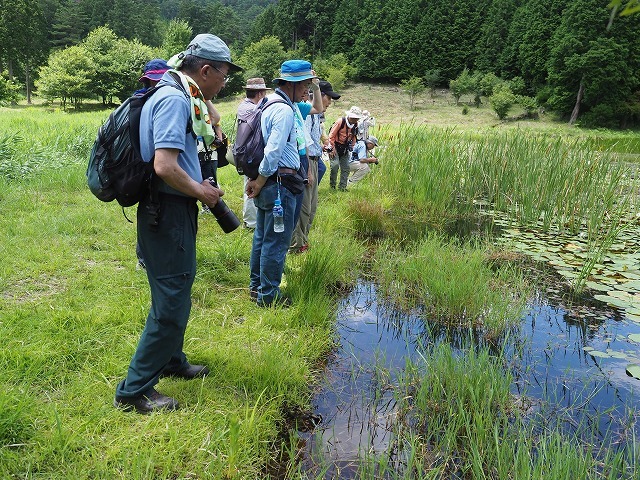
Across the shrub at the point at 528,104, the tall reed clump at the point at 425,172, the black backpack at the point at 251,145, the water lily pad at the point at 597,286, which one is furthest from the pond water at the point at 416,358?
the shrub at the point at 528,104

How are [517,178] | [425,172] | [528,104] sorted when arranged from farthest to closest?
[528,104], [425,172], [517,178]

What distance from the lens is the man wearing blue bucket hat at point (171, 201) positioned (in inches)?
84.2

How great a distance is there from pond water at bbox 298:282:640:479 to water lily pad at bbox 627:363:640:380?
0.20 ft

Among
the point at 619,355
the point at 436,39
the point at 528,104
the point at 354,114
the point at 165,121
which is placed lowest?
the point at 619,355

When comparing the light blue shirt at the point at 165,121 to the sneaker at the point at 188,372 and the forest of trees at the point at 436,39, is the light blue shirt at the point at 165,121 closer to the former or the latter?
the sneaker at the point at 188,372

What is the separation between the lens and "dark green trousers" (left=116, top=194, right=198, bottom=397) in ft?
7.41

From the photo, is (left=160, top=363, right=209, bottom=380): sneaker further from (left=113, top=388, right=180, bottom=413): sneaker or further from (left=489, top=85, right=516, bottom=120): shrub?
(left=489, top=85, right=516, bottom=120): shrub

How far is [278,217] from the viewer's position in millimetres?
3602

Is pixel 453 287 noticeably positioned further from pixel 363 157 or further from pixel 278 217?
pixel 363 157

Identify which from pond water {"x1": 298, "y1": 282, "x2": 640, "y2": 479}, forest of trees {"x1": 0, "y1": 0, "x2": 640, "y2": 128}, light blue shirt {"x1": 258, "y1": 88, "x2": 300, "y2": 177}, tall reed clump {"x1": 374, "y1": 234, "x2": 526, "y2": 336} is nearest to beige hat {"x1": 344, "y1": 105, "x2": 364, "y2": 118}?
tall reed clump {"x1": 374, "y1": 234, "x2": 526, "y2": 336}

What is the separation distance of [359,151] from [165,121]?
275 inches

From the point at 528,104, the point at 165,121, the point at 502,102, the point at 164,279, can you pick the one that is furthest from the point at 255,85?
the point at 528,104

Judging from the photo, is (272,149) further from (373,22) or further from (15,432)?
(373,22)

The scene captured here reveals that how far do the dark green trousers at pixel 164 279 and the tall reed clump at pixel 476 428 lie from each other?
126 centimetres
